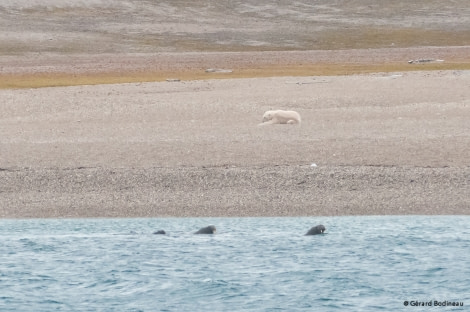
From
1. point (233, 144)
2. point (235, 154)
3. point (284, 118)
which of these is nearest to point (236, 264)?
point (235, 154)

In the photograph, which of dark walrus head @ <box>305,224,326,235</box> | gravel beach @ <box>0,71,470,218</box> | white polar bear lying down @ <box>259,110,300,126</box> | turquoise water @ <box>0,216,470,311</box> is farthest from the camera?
white polar bear lying down @ <box>259,110,300,126</box>

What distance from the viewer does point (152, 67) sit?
51688mm

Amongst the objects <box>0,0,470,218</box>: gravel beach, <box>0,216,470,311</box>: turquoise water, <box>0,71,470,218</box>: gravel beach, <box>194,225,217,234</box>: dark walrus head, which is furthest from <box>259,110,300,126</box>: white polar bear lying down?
<box>194,225,217,234</box>: dark walrus head

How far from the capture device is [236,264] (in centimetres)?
1486

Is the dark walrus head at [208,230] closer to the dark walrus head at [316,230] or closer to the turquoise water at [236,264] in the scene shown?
the turquoise water at [236,264]

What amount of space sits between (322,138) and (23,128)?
7.72 m

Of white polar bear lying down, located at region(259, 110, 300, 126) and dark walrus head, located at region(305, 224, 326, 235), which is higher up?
white polar bear lying down, located at region(259, 110, 300, 126)

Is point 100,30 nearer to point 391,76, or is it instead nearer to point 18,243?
point 391,76

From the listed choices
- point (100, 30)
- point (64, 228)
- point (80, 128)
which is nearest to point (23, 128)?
point (80, 128)

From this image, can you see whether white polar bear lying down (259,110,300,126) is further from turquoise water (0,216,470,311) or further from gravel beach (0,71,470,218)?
turquoise water (0,216,470,311)

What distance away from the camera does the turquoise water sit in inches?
510

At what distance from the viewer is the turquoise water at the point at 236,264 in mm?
12953

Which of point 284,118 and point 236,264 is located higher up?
point 284,118

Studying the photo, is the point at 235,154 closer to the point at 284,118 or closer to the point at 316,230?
the point at 284,118
